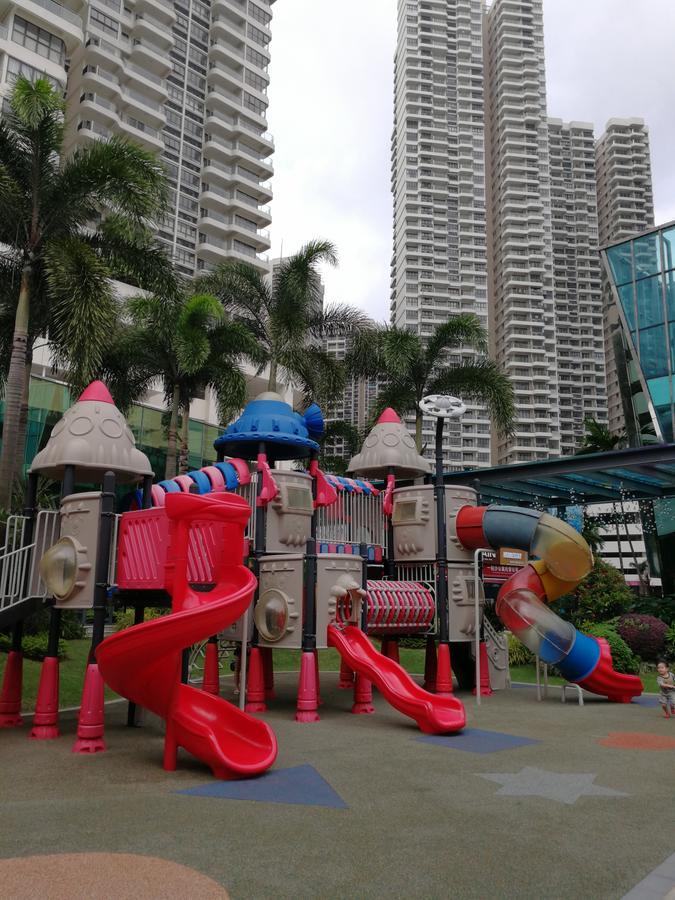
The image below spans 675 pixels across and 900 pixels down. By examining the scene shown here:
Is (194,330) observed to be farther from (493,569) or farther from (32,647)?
(493,569)

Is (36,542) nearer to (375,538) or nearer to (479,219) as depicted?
(375,538)

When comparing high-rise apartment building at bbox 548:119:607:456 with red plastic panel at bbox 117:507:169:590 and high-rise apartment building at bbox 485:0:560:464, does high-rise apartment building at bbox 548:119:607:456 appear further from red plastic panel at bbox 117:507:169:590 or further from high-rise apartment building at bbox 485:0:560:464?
red plastic panel at bbox 117:507:169:590

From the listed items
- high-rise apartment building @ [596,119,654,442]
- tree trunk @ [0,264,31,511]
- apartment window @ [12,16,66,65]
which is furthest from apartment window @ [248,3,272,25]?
tree trunk @ [0,264,31,511]

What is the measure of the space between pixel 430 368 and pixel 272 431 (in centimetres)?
1621

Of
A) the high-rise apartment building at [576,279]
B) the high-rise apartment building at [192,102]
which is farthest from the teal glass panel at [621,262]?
the high-rise apartment building at [576,279]

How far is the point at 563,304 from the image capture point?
11512 centimetres

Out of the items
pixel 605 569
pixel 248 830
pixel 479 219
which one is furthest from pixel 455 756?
pixel 479 219

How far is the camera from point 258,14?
81.5 metres

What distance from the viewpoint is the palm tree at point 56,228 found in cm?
1764

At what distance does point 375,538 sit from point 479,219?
104 meters

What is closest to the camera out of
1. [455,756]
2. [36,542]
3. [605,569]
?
[455,756]

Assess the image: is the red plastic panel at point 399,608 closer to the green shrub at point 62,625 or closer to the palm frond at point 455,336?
the green shrub at point 62,625

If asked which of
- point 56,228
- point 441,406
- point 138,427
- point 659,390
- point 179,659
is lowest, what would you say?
point 179,659

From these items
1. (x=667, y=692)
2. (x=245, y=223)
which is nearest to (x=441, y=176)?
(x=245, y=223)
